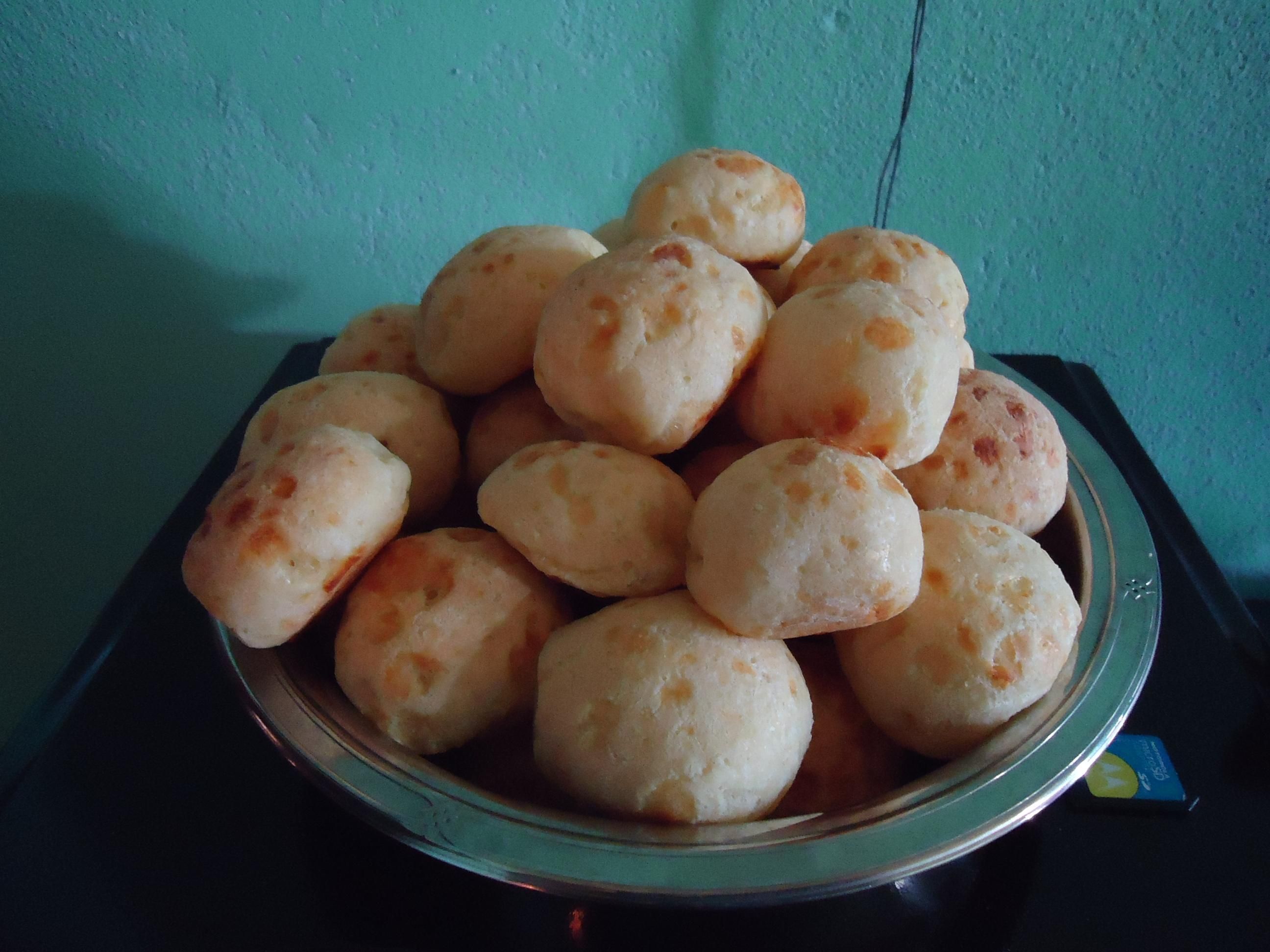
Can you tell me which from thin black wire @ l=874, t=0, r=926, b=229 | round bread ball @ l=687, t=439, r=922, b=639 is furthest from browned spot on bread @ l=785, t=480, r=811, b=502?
thin black wire @ l=874, t=0, r=926, b=229

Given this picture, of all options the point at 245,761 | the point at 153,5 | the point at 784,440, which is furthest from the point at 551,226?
the point at 153,5

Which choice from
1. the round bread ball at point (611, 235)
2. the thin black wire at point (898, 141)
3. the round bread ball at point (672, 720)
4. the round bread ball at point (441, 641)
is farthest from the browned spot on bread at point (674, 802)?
the thin black wire at point (898, 141)

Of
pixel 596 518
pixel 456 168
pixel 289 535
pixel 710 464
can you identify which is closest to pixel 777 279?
pixel 710 464

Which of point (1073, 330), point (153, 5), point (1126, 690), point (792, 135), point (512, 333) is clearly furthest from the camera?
point (1073, 330)

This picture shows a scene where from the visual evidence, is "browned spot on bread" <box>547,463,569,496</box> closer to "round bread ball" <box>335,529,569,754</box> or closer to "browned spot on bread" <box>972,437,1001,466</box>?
"round bread ball" <box>335,529,569,754</box>

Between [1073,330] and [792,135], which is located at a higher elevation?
[792,135]

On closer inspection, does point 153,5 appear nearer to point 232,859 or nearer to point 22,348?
point 22,348
